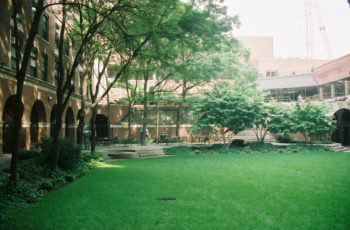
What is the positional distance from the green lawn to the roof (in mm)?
36192

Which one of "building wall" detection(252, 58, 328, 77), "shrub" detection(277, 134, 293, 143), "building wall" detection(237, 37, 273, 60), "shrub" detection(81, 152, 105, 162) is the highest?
"building wall" detection(237, 37, 273, 60)

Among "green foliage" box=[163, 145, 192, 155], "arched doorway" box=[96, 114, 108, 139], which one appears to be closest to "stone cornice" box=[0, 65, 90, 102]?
"green foliage" box=[163, 145, 192, 155]

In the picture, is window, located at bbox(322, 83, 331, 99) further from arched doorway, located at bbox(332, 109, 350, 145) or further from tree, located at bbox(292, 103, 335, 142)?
tree, located at bbox(292, 103, 335, 142)

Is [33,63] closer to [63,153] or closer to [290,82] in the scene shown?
[63,153]

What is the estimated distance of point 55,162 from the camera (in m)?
10.4

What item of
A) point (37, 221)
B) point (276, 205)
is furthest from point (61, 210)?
point (276, 205)

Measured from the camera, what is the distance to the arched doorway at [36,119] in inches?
790

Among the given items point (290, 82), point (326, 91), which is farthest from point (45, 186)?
point (290, 82)

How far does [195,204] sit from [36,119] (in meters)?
18.3

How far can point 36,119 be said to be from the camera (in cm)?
2075

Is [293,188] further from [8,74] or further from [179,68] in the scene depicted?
[8,74]

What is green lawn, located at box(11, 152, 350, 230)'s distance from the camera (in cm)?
537

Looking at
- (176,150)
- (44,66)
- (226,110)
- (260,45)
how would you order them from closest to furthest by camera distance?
1. (44,66)
2. (226,110)
3. (176,150)
4. (260,45)

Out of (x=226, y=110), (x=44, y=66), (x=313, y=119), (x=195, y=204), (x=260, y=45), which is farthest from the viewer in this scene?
(x=260, y=45)
